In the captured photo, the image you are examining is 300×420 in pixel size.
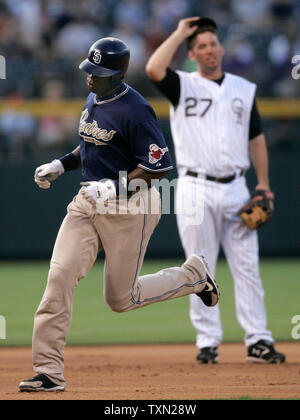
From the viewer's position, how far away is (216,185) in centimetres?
591

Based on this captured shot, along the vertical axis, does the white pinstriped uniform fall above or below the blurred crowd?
below

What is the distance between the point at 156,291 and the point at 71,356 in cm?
157

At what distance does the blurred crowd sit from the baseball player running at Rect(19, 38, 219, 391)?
6718 mm

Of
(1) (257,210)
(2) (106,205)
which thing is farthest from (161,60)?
(2) (106,205)

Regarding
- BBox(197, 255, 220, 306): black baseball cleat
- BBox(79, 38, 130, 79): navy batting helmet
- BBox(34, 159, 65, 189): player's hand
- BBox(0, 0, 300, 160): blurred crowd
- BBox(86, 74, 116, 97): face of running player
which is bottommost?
BBox(197, 255, 220, 306): black baseball cleat

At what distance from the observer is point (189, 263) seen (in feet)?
17.0

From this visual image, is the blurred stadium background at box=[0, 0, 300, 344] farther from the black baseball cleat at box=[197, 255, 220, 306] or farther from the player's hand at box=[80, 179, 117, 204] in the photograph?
the player's hand at box=[80, 179, 117, 204]

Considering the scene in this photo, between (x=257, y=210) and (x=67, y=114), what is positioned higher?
(x=67, y=114)

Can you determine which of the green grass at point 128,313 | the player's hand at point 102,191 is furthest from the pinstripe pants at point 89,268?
the green grass at point 128,313

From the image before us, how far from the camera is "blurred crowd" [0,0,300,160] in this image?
11.4m

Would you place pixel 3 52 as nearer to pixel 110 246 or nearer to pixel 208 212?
pixel 208 212

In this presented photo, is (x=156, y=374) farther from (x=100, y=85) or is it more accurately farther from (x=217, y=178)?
(x=100, y=85)

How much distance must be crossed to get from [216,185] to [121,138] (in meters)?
1.48

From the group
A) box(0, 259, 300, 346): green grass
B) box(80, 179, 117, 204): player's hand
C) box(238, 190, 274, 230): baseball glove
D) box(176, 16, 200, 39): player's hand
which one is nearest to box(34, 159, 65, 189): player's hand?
box(80, 179, 117, 204): player's hand
